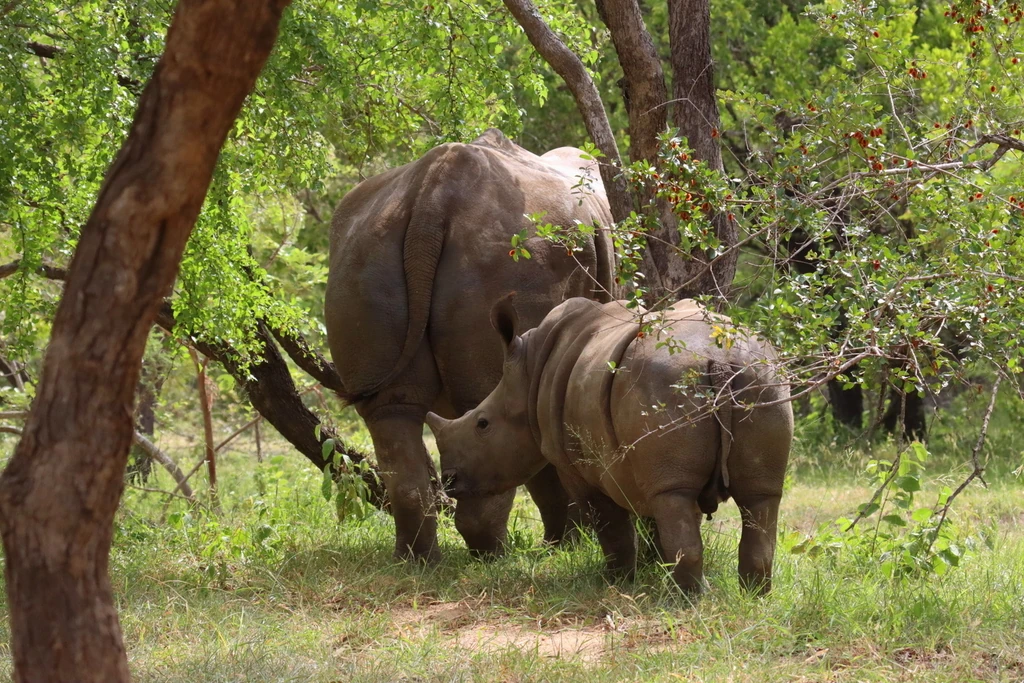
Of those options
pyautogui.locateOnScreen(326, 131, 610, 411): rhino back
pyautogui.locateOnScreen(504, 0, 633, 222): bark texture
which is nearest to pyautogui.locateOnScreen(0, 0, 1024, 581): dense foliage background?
pyautogui.locateOnScreen(504, 0, 633, 222): bark texture

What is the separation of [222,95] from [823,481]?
9.62 metres

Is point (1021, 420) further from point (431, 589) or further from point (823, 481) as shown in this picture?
point (431, 589)

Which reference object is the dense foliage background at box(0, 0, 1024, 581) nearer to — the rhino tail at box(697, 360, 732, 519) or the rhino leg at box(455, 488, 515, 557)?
the rhino tail at box(697, 360, 732, 519)

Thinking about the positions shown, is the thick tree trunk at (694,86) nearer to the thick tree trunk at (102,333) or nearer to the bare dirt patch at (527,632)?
the bare dirt patch at (527,632)

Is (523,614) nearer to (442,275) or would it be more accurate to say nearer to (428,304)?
(428,304)

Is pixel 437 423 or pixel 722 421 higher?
pixel 722 421

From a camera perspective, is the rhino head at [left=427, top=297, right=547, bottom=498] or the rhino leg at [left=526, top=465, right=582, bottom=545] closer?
the rhino head at [left=427, top=297, right=547, bottom=498]

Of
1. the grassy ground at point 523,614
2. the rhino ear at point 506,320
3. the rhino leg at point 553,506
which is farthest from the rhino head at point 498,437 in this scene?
the rhino leg at point 553,506

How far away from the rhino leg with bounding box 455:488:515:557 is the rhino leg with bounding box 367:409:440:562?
0.18 metres

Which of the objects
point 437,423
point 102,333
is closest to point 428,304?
point 437,423

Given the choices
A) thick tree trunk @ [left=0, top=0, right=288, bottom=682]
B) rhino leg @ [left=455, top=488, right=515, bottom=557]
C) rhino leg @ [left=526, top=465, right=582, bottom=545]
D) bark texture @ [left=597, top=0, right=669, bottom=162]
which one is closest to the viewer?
thick tree trunk @ [left=0, top=0, right=288, bottom=682]

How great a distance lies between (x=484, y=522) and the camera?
688 centimetres

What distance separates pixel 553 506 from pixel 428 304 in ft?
5.33

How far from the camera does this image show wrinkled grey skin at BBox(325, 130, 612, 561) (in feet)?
22.4
